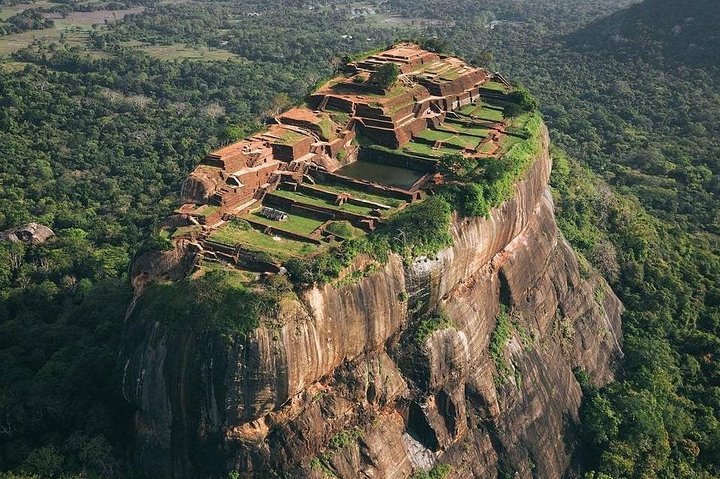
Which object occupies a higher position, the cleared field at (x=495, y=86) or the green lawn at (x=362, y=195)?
the cleared field at (x=495, y=86)

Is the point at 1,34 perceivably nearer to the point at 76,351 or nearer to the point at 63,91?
the point at 63,91

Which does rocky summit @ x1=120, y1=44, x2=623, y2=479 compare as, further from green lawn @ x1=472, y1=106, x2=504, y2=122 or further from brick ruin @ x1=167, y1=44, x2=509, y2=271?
green lawn @ x1=472, y1=106, x2=504, y2=122

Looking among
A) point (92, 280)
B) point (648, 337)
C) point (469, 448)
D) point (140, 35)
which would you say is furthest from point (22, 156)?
point (140, 35)

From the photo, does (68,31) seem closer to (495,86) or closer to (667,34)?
(495,86)

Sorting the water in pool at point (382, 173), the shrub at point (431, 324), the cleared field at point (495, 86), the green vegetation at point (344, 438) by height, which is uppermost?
the cleared field at point (495, 86)

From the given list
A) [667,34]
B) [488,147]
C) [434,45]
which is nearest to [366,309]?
[488,147]

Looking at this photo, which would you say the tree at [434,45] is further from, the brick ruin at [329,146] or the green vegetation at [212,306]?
the green vegetation at [212,306]

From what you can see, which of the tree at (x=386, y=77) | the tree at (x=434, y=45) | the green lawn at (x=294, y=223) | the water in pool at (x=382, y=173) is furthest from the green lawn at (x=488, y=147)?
the tree at (x=434, y=45)
